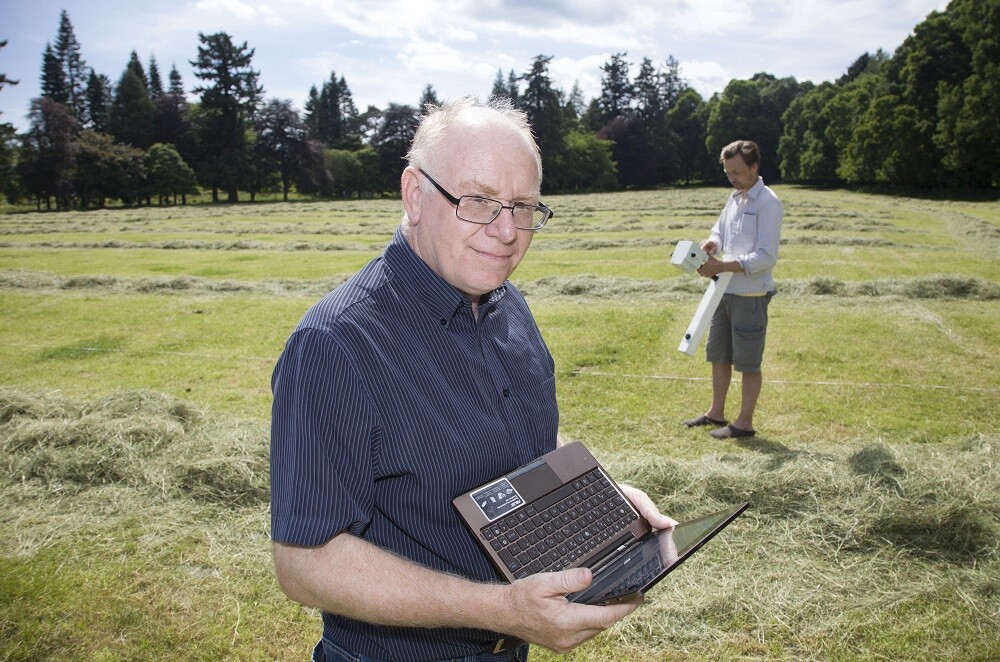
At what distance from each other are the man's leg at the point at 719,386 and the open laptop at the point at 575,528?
4.64 metres

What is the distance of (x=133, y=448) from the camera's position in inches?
206

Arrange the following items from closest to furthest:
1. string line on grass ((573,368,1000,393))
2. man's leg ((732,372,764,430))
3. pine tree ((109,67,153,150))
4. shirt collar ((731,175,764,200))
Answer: shirt collar ((731,175,764,200)) → man's leg ((732,372,764,430)) → string line on grass ((573,368,1000,393)) → pine tree ((109,67,153,150))

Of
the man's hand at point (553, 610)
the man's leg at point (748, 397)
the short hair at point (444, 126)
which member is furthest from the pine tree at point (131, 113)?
the man's hand at point (553, 610)

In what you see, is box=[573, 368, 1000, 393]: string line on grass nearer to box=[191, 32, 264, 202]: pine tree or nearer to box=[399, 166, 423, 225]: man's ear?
box=[399, 166, 423, 225]: man's ear

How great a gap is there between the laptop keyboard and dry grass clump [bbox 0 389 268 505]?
3.62 meters

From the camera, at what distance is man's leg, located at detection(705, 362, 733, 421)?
6301mm

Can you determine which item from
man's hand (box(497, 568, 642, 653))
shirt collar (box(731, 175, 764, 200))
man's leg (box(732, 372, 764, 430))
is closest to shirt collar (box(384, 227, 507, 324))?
man's hand (box(497, 568, 642, 653))

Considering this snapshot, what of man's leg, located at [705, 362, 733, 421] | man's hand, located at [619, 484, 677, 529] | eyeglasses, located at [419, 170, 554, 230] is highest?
eyeglasses, located at [419, 170, 554, 230]

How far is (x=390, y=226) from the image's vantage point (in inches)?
1080

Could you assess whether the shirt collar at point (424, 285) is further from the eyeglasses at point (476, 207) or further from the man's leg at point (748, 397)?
the man's leg at point (748, 397)

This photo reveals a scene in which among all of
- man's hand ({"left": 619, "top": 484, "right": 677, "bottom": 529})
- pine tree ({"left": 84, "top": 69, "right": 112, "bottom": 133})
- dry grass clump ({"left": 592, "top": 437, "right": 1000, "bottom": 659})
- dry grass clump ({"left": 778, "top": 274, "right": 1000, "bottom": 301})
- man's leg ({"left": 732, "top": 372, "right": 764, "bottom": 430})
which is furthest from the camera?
pine tree ({"left": 84, "top": 69, "right": 112, "bottom": 133})

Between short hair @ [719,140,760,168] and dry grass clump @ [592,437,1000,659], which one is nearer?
dry grass clump @ [592,437,1000,659]

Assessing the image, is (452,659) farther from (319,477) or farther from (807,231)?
(807,231)

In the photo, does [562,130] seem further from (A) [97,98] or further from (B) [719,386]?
(B) [719,386]
